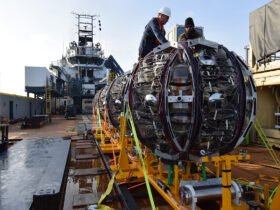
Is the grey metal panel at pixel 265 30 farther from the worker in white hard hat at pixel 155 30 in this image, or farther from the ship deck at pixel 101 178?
the worker in white hard hat at pixel 155 30

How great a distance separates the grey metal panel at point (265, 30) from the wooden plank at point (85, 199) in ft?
22.4

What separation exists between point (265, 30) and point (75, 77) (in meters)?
26.8

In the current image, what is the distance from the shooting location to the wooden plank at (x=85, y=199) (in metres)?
3.88

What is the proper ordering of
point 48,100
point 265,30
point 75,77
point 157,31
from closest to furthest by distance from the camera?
point 157,31, point 265,30, point 48,100, point 75,77

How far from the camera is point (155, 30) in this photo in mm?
3971

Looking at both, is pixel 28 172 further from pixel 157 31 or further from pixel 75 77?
pixel 75 77

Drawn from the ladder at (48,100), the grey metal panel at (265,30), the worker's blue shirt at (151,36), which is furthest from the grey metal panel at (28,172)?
the ladder at (48,100)

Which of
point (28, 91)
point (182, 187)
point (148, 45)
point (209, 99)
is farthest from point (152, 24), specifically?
point (28, 91)

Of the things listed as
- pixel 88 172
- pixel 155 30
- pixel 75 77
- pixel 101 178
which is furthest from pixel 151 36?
pixel 75 77

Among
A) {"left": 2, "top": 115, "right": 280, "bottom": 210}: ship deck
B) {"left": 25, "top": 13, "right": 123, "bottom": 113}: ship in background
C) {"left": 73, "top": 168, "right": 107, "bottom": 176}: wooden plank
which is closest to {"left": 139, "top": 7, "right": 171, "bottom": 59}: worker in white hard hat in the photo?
{"left": 2, "top": 115, "right": 280, "bottom": 210}: ship deck

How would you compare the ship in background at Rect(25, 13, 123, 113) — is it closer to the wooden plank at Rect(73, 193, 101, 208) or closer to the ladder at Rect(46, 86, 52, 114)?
the ladder at Rect(46, 86, 52, 114)

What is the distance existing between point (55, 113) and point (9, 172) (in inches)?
1169

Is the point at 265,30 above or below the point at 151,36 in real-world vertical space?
above

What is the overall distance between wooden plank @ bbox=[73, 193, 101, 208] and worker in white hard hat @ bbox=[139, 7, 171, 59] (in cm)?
236
